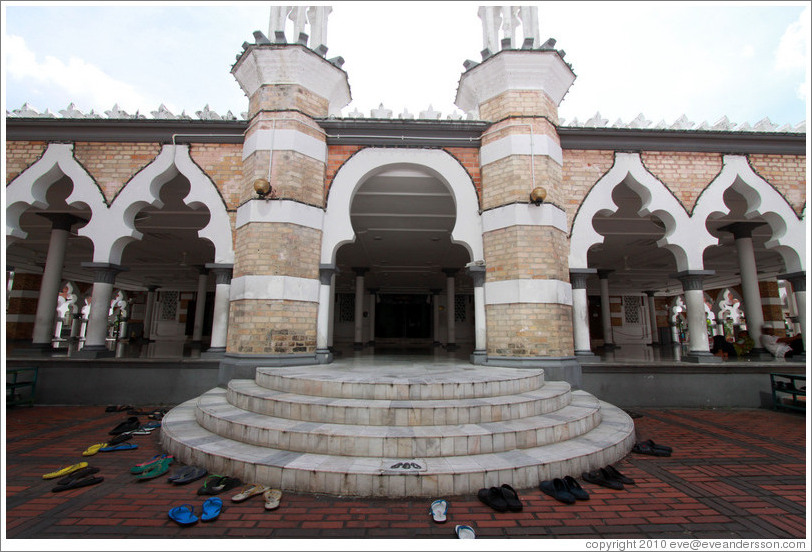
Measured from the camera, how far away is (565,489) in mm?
3045

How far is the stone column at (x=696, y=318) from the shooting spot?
693 cm

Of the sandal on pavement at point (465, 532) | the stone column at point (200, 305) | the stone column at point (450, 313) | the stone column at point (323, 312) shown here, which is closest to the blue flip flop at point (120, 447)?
the stone column at point (323, 312)

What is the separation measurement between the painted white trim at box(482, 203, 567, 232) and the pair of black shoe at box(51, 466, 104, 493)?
643 cm

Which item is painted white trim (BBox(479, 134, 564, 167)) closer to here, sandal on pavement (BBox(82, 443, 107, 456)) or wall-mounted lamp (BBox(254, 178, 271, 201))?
wall-mounted lamp (BBox(254, 178, 271, 201))

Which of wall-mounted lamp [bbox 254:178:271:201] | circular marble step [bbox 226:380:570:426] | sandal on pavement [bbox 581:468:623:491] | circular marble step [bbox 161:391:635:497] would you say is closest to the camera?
circular marble step [bbox 161:391:635:497]

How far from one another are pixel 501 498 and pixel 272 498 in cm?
188

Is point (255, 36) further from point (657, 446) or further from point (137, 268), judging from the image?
point (137, 268)

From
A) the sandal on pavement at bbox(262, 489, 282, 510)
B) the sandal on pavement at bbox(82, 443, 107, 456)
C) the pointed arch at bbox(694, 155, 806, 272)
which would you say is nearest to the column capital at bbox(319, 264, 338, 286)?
the sandal on pavement at bbox(82, 443, 107, 456)

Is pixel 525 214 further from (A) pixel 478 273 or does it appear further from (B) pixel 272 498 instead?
(B) pixel 272 498

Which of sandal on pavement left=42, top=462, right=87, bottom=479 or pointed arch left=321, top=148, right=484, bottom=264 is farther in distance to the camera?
pointed arch left=321, top=148, right=484, bottom=264

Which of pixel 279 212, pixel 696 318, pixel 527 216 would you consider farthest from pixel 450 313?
pixel 279 212

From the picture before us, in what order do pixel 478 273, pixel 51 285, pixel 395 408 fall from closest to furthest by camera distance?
pixel 395 408 < pixel 478 273 < pixel 51 285

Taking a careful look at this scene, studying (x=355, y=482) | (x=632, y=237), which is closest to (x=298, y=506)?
(x=355, y=482)

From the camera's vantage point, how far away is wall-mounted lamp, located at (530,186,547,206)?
242 inches
